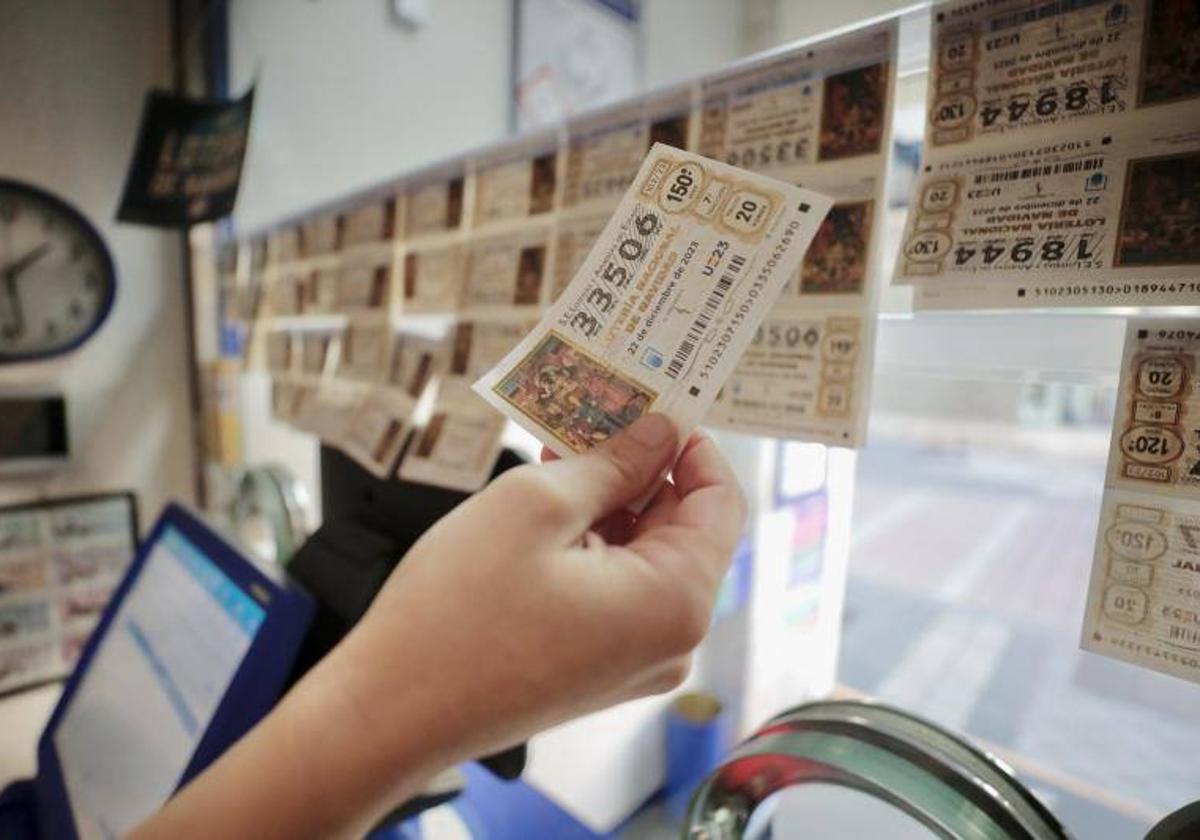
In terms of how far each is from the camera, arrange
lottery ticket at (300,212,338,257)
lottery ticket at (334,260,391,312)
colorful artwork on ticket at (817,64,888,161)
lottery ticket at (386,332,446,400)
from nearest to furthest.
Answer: colorful artwork on ticket at (817,64,888,161) < lottery ticket at (386,332,446,400) < lottery ticket at (334,260,391,312) < lottery ticket at (300,212,338,257)

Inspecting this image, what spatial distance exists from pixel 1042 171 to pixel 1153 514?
0.19 meters

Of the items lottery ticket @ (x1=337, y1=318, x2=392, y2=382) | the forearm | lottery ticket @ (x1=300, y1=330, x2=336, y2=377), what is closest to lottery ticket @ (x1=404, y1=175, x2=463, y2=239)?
lottery ticket @ (x1=337, y1=318, x2=392, y2=382)

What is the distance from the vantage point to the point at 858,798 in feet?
1.47

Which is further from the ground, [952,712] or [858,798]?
[858,798]

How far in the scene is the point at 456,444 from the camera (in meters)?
0.65

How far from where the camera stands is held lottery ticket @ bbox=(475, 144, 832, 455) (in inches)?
12.7

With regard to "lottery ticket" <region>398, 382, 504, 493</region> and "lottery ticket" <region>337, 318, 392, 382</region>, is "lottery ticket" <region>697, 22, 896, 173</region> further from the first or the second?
"lottery ticket" <region>337, 318, 392, 382</region>

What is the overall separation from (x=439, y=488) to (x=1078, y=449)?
6.60 metres

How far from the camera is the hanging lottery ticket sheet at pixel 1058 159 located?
0.30 meters

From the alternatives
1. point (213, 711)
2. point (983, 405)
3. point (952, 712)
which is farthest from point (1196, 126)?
point (983, 405)

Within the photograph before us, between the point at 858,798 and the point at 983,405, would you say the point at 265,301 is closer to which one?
the point at 858,798

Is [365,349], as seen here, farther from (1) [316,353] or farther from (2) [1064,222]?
(2) [1064,222]

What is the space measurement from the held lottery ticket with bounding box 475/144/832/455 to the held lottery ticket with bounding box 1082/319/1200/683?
189 mm

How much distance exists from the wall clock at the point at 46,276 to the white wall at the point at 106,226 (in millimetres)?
24
